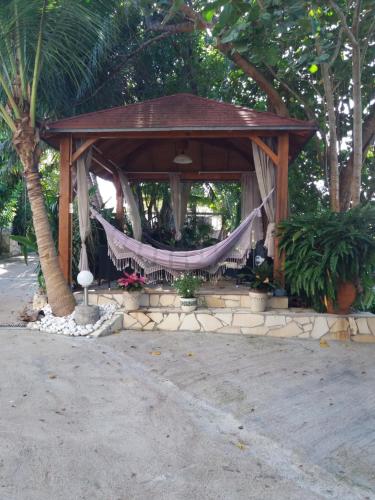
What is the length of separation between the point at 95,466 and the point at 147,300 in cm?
311

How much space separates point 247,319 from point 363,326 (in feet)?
4.23

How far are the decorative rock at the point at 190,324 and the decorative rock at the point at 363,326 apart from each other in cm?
180

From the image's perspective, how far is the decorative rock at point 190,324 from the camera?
4820mm

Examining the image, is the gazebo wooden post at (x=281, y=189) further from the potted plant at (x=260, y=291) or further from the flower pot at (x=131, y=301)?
the flower pot at (x=131, y=301)

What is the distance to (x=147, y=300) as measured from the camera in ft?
17.0

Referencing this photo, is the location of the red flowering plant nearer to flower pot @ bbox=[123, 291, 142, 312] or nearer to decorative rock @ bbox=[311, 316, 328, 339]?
flower pot @ bbox=[123, 291, 142, 312]

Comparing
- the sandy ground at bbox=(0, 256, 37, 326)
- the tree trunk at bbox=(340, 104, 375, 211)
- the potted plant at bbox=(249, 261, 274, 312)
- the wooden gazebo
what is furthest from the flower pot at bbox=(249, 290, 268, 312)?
the tree trunk at bbox=(340, 104, 375, 211)

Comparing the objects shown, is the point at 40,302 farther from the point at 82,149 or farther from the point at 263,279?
the point at 263,279

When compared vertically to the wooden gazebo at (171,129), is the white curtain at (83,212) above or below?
below

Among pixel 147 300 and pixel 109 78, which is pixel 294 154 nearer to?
pixel 147 300

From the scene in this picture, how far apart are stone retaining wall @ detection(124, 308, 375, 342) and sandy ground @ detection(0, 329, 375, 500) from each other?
39 centimetres

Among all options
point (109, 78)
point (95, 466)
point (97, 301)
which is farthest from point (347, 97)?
point (95, 466)

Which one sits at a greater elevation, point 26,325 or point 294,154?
point 294,154

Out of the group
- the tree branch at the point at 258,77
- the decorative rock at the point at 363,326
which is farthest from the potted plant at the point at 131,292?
the tree branch at the point at 258,77
